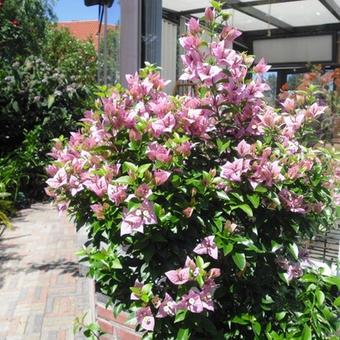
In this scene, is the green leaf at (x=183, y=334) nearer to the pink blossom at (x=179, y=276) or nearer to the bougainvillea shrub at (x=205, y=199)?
the bougainvillea shrub at (x=205, y=199)

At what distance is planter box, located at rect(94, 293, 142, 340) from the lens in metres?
2.80

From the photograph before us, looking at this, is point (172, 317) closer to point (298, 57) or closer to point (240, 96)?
point (240, 96)

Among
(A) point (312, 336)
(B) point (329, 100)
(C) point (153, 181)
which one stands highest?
(B) point (329, 100)

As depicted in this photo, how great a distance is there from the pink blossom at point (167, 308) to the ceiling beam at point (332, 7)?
5956 mm

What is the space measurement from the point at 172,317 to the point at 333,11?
6.37m

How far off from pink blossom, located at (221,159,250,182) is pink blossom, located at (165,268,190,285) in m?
0.38

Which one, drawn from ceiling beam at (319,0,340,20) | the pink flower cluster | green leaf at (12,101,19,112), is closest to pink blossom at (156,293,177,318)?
the pink flower cluster

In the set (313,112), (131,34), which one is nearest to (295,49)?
(131,34)

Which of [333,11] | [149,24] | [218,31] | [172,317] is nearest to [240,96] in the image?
[218,31]

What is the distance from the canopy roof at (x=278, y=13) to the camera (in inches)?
230

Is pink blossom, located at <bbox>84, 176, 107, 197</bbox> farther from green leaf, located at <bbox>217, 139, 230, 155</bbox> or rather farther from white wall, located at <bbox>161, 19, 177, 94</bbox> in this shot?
white wall, located at <bbox>161, 19, 177, 94</bbox>

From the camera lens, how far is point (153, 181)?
69.1 inches

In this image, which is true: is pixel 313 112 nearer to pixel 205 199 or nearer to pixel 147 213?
pixel 205 199

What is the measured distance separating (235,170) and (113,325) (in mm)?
1572
